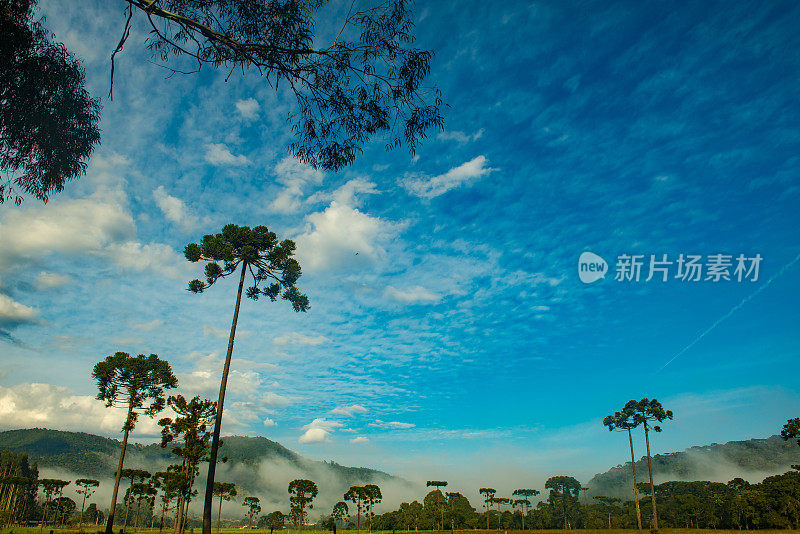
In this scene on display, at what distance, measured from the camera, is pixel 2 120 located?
11.3 m

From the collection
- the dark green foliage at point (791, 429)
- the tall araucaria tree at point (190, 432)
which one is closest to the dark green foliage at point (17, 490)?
the tall araucaria tree at point (190, 432)

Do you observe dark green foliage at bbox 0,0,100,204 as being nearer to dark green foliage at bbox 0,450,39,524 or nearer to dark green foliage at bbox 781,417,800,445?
dark green foliage at bbox 781,417,800,445

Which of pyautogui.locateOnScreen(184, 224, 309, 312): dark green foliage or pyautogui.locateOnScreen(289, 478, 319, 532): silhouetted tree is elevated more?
pyautogui.locateOnScreen(184, 224, 309, 312): dark green foliage

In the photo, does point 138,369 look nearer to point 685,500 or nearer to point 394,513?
point 394,513

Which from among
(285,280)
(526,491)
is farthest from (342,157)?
(526,491)

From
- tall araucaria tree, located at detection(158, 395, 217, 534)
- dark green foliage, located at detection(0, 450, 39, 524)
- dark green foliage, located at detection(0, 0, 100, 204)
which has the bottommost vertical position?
dark green foliage, located at detection(0, 450, 39, 524)

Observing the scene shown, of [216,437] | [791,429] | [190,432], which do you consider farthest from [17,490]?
[791,429]

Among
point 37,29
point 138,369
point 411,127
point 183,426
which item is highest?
point 37,29

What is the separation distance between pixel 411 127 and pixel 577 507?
131932 mm

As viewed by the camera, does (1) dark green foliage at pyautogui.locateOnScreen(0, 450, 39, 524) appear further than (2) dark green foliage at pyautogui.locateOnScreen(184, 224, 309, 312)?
Answer: Yes

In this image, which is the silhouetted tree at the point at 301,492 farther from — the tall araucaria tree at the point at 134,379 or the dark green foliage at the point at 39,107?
the dark green foliage at the point at 39,107

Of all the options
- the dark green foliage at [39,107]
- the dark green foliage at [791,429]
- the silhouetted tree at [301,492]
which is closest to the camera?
the dark green foliage at [39,107]

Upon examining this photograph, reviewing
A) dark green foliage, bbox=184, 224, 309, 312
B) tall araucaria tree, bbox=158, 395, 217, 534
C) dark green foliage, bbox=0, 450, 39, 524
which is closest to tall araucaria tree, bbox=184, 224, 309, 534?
dark green foliage, bbox=184, 224, 309, 312

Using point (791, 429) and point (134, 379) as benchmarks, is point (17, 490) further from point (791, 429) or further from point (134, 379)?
point (791, 429)
